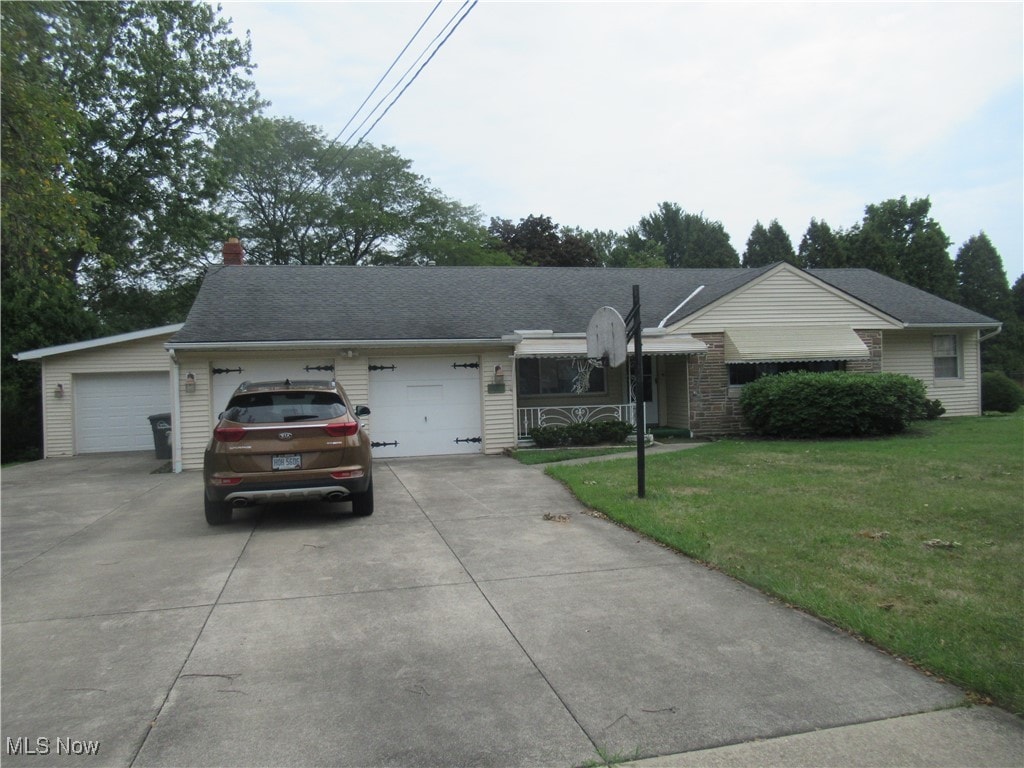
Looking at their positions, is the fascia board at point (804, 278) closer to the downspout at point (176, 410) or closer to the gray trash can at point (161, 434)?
the downspout at point (176, 410)

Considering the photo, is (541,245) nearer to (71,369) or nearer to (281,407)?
(71,369)

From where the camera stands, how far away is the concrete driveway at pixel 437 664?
341cm

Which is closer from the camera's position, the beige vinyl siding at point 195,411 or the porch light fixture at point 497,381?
the beige vinyl siding at point 195,411

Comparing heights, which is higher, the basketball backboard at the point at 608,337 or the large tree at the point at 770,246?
the large tree at the point at 770,246

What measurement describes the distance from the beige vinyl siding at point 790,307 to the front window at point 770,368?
40.0 inches

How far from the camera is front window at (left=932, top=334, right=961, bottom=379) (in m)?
20.2

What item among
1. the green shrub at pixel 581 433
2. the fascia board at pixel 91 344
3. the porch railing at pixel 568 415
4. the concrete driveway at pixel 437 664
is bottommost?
the concrete driveway at pixel 437 664

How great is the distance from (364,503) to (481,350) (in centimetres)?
734

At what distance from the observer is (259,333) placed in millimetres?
14562

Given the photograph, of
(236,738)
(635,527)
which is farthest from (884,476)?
(236,738)

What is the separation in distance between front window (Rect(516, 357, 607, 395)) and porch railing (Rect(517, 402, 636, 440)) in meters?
0.72

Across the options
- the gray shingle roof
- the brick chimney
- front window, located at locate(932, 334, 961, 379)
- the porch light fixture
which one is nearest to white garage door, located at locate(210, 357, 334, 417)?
the gray shingle roof

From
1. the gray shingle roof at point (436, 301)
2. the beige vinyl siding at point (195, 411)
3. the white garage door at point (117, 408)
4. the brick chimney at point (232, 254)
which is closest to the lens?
the beige vinyl siding at point (195, 411)

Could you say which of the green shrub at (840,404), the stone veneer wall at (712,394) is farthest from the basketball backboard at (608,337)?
the stone veneer wall at (712,394)
